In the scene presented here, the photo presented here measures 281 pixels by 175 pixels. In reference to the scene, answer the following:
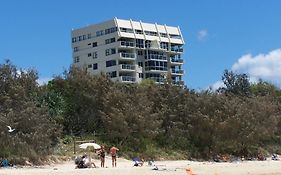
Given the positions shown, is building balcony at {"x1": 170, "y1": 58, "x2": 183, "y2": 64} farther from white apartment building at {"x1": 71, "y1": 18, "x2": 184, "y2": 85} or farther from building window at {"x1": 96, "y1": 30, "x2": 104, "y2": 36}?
building window at {"x1": 96, "y1": 30, "x2": 104, "y2": 36}

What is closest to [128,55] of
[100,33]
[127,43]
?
[127,43]

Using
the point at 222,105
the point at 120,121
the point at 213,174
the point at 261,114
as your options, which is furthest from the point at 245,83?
the point at 213,174

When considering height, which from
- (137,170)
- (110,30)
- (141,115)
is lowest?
(137,170)

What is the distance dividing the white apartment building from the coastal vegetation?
5481 cm

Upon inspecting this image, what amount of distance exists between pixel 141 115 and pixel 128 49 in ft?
222

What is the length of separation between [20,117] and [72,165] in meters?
4.84

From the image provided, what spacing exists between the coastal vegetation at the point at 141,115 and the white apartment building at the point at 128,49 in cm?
5481

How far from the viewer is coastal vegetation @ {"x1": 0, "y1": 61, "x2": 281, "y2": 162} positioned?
41.2m

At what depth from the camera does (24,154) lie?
118ft

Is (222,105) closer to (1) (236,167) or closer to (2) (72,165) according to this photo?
(1) (236,167)

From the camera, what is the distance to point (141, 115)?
45.3 metres

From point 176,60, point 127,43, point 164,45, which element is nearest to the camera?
point 127,43

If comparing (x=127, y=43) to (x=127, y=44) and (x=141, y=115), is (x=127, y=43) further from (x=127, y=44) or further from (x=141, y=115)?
(x=141, y=115)

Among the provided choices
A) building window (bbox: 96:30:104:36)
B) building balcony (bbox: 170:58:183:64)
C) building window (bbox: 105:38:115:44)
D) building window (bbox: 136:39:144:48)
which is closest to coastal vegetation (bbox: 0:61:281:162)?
building window (bbox: 105:38:115:44)
